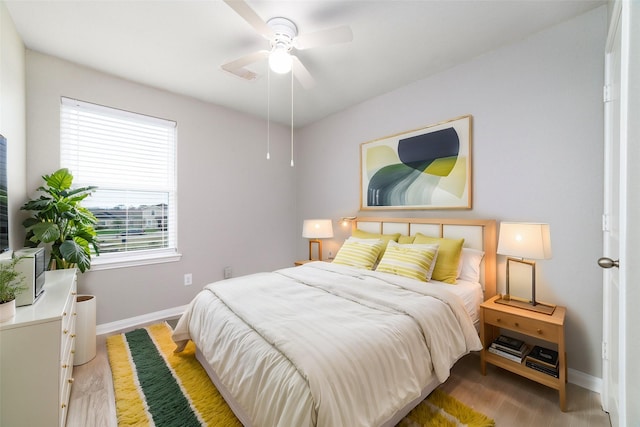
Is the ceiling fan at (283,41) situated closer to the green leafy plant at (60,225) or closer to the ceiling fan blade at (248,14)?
the ceiling fan blade at (248,14)

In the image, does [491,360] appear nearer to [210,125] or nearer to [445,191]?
[445,191]

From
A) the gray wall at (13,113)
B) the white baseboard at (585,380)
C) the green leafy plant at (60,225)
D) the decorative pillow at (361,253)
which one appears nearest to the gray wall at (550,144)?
the white baseboard at (585,380)

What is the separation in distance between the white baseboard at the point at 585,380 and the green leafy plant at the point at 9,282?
3542 mm

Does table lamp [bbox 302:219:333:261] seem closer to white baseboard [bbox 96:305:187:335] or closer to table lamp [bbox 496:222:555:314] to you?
white baseboard [bbox 96:305:187:335]

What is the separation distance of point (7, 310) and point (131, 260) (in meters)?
1.77

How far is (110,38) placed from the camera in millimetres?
2184

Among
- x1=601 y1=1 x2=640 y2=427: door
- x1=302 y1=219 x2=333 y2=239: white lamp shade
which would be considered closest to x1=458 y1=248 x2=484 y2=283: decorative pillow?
x1=601 y1=1 x2=640 y2=427: door

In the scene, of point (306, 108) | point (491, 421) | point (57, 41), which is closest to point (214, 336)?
point (491, 421)

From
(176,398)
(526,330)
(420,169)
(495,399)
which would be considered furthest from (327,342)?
(420,169)

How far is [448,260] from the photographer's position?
91.7 inches

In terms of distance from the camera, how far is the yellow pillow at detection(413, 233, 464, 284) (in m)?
2.28

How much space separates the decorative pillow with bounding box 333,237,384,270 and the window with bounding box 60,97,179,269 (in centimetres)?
206

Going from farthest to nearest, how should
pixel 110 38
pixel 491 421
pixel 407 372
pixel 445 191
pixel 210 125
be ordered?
pixel 210 125 → pixel 445 191 → pixel 110 38 → pixel 491 421 → pixel 407 372

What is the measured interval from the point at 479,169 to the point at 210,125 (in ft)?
10.5
